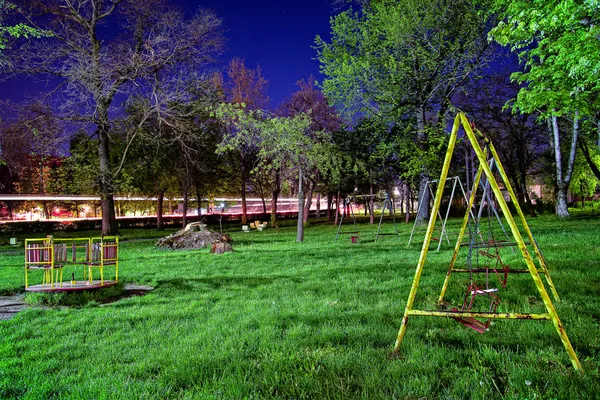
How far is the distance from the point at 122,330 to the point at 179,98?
17770 mm

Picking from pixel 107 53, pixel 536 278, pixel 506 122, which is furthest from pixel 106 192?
pixel 506 122

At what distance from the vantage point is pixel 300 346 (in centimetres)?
474

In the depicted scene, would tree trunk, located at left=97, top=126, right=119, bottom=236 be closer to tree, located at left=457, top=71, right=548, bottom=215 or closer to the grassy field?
the grassy field

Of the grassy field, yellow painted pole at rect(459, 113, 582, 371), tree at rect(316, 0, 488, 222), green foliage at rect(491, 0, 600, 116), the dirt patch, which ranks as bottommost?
the dirt patch

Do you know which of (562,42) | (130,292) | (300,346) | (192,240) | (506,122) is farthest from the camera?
(506,122)

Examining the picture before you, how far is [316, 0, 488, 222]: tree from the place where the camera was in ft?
81.0

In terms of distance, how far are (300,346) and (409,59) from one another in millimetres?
24190

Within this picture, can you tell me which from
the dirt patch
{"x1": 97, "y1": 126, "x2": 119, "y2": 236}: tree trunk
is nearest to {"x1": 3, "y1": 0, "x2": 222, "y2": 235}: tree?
{"x1": 97, "y1": 126, "x2": 119, "y2": 236}: tree trunk

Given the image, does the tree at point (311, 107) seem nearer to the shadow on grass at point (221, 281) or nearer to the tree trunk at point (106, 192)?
the tree trunk at point (106, 192)

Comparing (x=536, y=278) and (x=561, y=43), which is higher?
(x=561, y=43)

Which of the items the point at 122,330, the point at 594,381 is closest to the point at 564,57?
the point at 594,381

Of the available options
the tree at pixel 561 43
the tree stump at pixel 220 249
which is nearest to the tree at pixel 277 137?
the tree stump at pixel 220 249

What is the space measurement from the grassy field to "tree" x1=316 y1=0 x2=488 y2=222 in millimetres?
17187

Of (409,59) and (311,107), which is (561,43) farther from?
(311,107)
